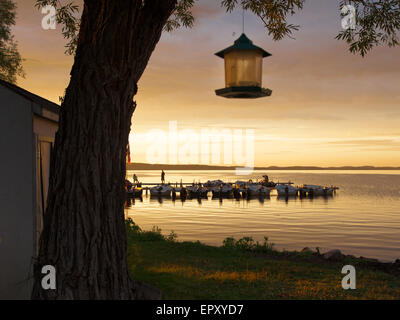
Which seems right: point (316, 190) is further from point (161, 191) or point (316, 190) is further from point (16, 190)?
point (16, 190)

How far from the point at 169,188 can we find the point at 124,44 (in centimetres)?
6890

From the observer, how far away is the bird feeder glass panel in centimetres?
682

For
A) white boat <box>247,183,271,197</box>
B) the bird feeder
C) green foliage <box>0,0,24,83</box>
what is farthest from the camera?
white boat <box>247,183,271,197</box>

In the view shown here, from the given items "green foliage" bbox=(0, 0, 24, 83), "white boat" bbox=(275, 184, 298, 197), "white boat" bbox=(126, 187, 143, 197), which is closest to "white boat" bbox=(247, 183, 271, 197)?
"white boat" bbox=(275, 184, 298, 197)

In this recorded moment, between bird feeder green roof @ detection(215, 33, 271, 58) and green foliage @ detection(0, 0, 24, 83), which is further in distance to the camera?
green foliage @ detection(0, 0, 24, 83)

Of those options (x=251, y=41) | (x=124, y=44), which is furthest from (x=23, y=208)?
(x=251, y=41)

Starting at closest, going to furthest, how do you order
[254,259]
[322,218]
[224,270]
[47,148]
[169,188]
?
[47,148], [224,270], [254,259], [322,218], [169,188]

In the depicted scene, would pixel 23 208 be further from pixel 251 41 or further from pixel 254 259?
pixel 254 259

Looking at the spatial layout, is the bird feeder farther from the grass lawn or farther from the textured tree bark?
the grass lawn

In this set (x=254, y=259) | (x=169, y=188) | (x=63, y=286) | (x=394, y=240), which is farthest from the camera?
(x=169, y=188)

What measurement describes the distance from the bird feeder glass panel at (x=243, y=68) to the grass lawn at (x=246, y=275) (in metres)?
4.53

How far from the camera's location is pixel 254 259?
1433 cm

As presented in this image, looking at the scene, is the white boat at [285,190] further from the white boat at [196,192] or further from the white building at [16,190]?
the white building at [16,190]
